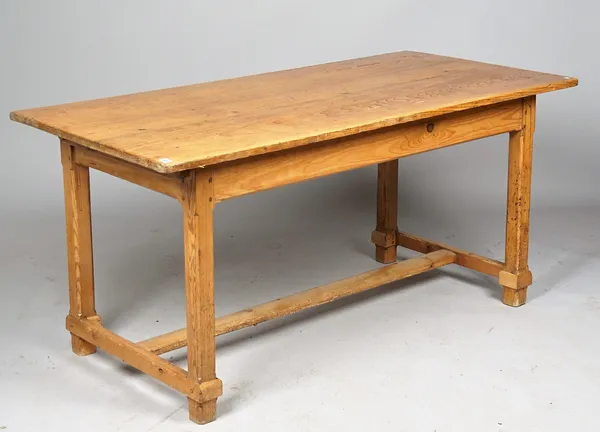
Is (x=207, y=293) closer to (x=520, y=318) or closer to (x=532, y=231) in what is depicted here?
(x=520, y=318)

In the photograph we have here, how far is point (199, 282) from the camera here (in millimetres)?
4312

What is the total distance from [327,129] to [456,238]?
196 cm

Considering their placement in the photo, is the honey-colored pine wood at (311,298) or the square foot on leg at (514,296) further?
the square foot on leg at (514,296)

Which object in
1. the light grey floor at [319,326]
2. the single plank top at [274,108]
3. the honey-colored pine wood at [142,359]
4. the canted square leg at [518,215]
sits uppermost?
the single plank top at [274,108]

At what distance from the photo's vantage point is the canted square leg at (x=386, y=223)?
5.92m

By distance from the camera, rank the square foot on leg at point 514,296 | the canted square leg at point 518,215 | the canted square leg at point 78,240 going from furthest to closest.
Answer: the square foot on leg at point 514,296, the canted square leg at point 518,215, the canted square leg at point 78,240

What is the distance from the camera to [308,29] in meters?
7.25

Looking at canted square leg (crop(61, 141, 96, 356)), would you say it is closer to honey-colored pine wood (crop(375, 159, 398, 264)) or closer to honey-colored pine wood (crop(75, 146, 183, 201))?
honey-colored pine wood (crop(75, 146, 183, 201))

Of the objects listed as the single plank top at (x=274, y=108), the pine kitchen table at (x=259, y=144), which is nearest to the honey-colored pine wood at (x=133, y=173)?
the pine kitchen table at (x=259, y=144)

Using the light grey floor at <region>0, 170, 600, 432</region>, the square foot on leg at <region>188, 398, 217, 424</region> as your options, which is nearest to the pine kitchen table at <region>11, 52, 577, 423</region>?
the square foot on leg at <region>188, 398, 217, 424</region>

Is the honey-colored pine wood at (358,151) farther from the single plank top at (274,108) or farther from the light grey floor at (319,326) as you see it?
the light grey floor at (319,326)

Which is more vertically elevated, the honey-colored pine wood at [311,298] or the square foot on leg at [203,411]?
the honey-colored pine wood at [311,298]

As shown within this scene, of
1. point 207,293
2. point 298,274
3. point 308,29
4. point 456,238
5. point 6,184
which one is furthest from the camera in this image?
point 308,29

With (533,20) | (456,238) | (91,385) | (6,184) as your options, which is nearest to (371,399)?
(91,385)
